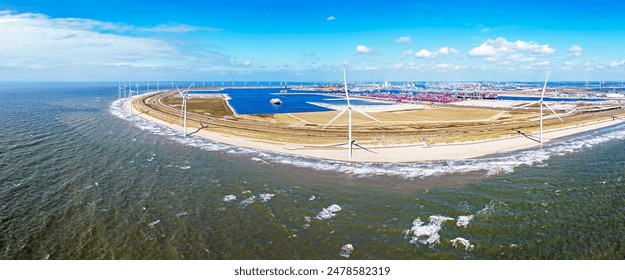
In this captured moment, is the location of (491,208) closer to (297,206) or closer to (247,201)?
(297,206)

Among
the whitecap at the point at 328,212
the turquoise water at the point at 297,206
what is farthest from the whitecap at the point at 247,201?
the whitecap at the point at 328,212

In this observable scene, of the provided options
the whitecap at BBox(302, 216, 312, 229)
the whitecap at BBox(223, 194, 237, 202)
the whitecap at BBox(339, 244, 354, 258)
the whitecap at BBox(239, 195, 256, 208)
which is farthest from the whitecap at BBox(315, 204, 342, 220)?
the whitecap at BBox(223, 194, 237, 202)

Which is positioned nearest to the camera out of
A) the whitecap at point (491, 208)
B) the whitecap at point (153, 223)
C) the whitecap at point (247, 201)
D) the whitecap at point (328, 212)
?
the whitecap at point (153, 223)

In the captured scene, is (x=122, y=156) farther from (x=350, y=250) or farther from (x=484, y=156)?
(x=484, y=156)

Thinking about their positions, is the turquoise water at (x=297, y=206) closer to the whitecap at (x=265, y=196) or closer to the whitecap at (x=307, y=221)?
the whitecap at (x=307, y=221)
